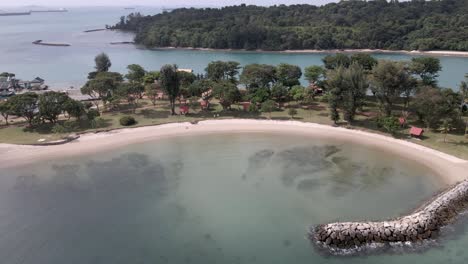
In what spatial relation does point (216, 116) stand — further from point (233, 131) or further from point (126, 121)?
point (126, 121)

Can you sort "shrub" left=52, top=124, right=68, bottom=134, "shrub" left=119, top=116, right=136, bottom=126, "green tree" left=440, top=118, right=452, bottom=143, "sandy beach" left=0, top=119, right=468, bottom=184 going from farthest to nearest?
"shrub" left=119, top=116, right=136, bottom=126, "shrub" left=52, top=124, right=68, bottom=134, "green tree" left=440, top=118, right=452, bottom=143, "sandy beach" left=0, top=119, right=468, bottom=184

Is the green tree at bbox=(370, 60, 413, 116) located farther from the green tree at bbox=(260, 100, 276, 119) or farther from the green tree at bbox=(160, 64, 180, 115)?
the green tree at bbox=(160, 64, 180, 115)

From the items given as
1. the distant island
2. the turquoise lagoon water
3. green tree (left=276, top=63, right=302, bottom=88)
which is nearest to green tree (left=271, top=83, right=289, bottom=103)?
green tree (left=276, top=63, right=302, bottom=88)

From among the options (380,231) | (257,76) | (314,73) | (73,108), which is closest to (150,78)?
(73,108)

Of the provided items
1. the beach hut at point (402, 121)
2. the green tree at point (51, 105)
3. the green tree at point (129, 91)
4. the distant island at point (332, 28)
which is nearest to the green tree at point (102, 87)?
the green tree at point (129, 91)

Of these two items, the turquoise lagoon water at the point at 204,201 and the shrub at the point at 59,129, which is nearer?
the turquoise lagoon water at the point at 204,201

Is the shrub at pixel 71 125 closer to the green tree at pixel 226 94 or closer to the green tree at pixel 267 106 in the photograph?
the green tree at pixel 226 94

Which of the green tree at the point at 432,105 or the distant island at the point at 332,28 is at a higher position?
the distant island at the point at 332,28
